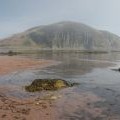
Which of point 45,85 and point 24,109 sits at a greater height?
point 45,85

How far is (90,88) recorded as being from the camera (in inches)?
956

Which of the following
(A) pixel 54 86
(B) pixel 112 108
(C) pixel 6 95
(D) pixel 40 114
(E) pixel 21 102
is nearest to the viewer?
(D) pixel 40 114

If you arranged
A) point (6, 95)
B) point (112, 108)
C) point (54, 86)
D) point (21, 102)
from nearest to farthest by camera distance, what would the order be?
point (112, 108) < point (21, 102) < point (6, 95) < point (54, 86)

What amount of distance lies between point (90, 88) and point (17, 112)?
1037 cm

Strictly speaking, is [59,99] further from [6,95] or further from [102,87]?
[102,87]

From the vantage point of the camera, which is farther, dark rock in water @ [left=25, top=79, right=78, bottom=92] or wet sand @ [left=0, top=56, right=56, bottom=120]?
dark rock in water @ [left=25, top=79, right=78, bottom=92]

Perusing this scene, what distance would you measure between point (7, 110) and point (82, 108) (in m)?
4.84

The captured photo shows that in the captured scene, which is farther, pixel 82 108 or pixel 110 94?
pixel 110 94

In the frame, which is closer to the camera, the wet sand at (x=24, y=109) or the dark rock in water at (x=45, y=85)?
the wet sand at (x=24, y=109)

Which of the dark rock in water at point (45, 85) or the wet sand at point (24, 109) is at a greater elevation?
the dark rock in water at point (45, 85)

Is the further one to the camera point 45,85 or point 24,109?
point 45,85

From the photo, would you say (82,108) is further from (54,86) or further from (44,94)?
(54,86)

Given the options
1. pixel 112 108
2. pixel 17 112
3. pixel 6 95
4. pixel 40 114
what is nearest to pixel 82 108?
pixel 112 108

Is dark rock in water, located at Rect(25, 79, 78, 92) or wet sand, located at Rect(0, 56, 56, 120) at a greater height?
dark rock in water, located at Rect(25, 79, 78, 92)
